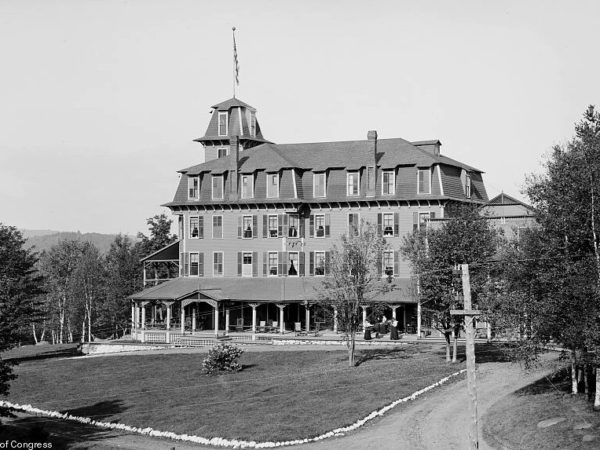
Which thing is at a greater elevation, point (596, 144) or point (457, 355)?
point (596, 144)

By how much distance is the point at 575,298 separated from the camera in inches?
1154

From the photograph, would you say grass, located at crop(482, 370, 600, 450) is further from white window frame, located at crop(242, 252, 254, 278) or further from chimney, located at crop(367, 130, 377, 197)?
white window frame, located at crop(242, 252, 254, 278)

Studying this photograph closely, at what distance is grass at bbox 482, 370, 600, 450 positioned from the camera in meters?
28.2

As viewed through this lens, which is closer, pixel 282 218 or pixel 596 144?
pixel 596 144

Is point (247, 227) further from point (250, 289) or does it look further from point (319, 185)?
point (319, 185)

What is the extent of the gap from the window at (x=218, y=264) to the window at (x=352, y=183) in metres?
11.9

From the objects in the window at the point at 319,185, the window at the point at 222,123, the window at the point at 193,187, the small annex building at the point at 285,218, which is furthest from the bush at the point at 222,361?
the window at the point at 222,123

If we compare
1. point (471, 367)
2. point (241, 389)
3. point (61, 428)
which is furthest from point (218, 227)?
point (471, 367)

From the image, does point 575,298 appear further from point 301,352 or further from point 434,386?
point 301,352

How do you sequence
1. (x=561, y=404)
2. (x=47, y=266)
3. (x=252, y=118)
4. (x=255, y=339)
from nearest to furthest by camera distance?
1. (x=561, y=404)
2. (x=255, y=339)
3. (x=252, y=118)
4. (x=47, y=266)

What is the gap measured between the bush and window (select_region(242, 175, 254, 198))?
2079 cm

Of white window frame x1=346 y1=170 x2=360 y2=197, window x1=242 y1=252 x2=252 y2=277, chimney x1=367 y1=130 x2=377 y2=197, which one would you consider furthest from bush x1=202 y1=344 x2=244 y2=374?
chimney x1=367 y1=130 x2=377 y2=197

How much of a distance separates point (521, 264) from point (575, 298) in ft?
10.3

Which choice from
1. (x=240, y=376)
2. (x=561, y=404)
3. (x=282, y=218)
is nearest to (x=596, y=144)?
(x=561, y=404)
